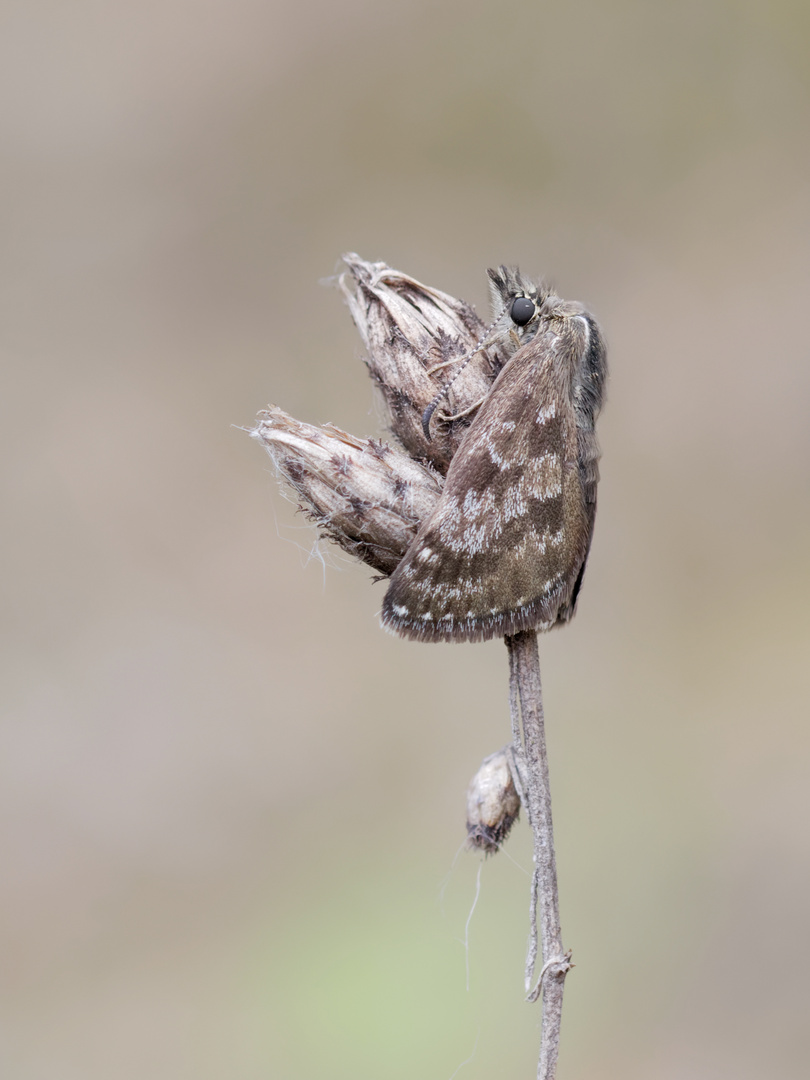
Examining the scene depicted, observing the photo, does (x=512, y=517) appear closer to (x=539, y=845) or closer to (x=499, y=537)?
(x=499, y=537)

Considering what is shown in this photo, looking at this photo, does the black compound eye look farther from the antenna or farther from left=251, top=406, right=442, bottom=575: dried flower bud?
left=251, top=406, right=442, bottom=575: dried flower bud

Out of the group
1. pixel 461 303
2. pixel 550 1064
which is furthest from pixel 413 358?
pixel 550 1064

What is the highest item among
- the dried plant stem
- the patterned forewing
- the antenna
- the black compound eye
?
the black compound eye

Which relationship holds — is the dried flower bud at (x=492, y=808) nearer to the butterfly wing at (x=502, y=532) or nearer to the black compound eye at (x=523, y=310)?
the butterfly wing at (x=502, y=532)

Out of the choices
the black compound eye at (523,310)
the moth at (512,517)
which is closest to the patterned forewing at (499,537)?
the moth at (512,517)

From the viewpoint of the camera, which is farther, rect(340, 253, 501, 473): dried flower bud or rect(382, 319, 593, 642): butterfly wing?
rect(340, 253, 501, 473): dried flower bud

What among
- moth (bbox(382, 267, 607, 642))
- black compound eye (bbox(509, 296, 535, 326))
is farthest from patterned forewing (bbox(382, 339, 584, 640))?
black compound eye (bbox(509, 296, 535, 326))
